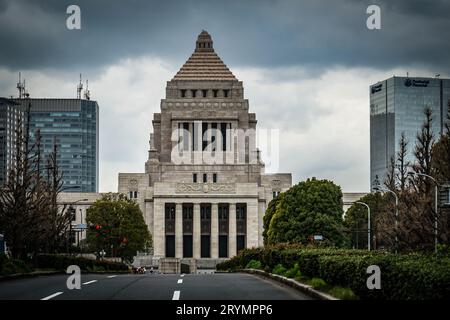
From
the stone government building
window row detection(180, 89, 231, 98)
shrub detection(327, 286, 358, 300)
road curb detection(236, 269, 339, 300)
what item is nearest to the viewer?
shrub detection(327, 286, 358, 300)

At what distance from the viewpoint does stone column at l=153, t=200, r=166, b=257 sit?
401 ft

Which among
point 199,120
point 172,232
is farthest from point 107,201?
point 199,120

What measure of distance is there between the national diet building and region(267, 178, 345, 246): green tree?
29031 mm

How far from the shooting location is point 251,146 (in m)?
140

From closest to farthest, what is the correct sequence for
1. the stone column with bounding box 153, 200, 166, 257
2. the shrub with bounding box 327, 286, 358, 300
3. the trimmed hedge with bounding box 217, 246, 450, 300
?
1. the trimmed hedge with bounding box 217, 246, 450, 300
2. the shrub with bounding box 327, 286, 358, 300
3. the stone column with bounding box 153, 200, 166, 257

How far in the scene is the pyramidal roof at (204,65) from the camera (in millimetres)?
144125

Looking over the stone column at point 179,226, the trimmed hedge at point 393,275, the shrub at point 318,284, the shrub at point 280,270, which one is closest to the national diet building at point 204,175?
the stone column at point 179,226

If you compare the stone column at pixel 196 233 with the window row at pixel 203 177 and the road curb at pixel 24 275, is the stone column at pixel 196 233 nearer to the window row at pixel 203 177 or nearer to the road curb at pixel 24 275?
the window row at pixel 203 177

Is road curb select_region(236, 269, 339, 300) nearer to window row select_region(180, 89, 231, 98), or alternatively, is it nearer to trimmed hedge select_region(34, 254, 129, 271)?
trimmed hedge select_region(34, 254, 129, 271)

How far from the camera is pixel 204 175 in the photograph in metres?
132

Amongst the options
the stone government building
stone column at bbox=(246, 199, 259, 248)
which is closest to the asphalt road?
the stone government building

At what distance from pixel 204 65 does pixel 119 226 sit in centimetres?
5665

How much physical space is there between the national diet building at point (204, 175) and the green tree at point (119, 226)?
17305mm
